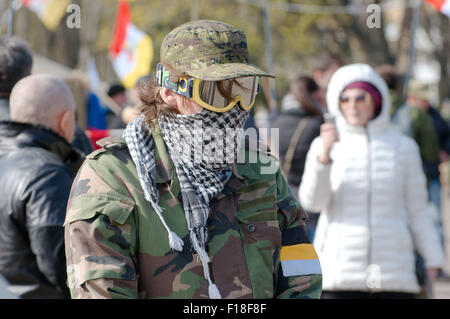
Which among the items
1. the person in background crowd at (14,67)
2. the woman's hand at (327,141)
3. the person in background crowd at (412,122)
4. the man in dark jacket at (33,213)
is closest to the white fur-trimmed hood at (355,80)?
the woman's hand at (327,141)

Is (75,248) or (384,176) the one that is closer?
(75,248)

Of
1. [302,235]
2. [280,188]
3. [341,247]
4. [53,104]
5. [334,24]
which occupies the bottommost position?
[341,247]

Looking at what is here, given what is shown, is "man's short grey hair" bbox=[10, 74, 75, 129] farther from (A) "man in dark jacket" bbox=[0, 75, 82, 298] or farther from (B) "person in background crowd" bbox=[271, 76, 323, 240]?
(B) "person in background crowd" bbox=[271, 76, 323, 240]

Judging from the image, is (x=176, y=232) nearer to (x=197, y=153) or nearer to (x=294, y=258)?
(x=197, y=153)

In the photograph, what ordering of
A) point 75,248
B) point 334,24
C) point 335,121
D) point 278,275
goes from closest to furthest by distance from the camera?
1. point 75,248
2. point 278,275
3. point 335,121
4. point 334,24

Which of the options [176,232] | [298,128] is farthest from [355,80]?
[176,232]

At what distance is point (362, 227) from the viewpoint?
387 centimetres

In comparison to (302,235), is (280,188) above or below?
A: above

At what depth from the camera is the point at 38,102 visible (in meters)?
3.40

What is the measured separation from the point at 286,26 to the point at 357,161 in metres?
18.3

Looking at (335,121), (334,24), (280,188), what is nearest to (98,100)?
(335,121)

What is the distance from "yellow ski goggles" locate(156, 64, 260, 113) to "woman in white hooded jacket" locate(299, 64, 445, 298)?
187 centimetres

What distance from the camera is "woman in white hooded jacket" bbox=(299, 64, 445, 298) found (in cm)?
386
